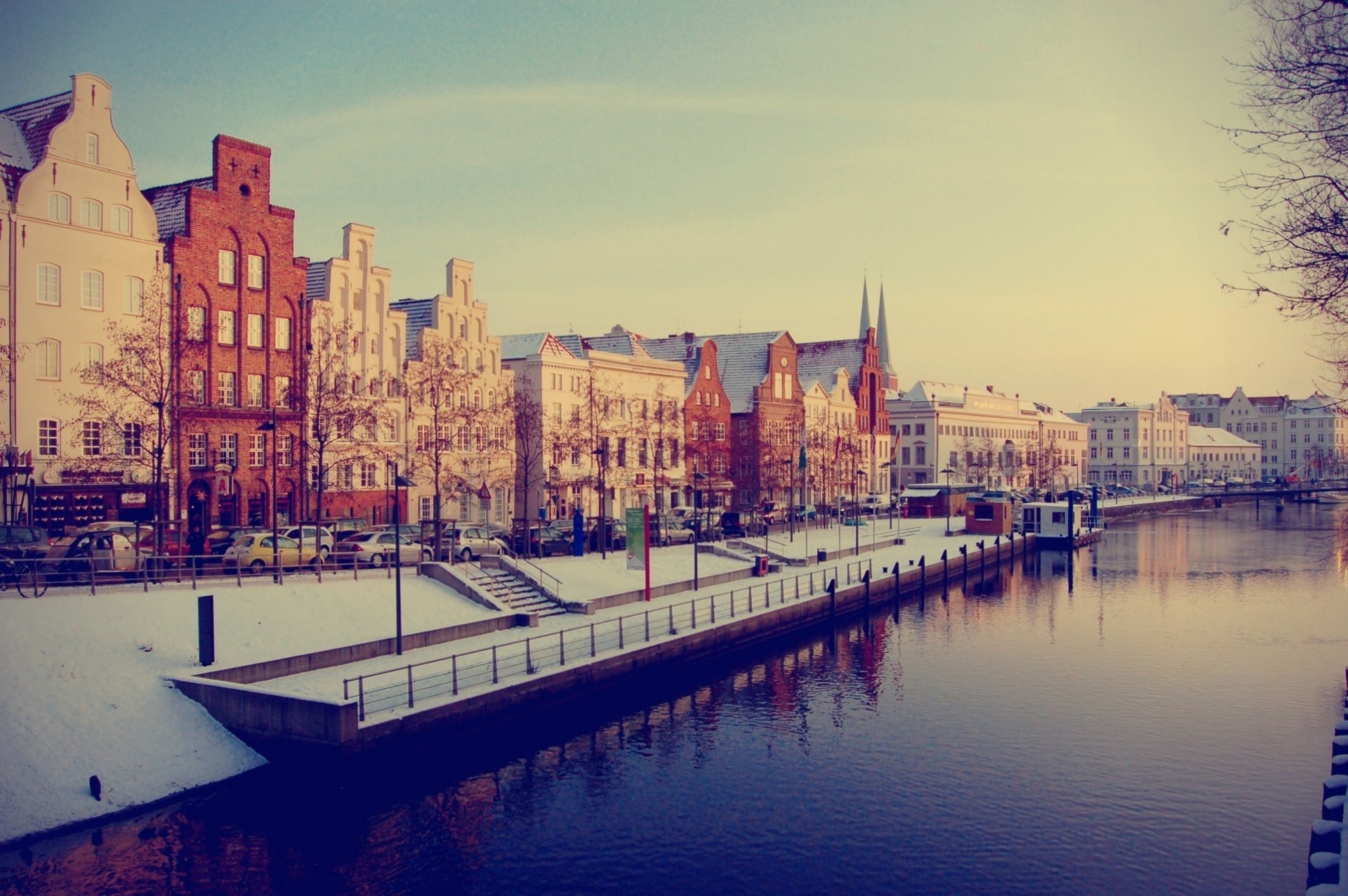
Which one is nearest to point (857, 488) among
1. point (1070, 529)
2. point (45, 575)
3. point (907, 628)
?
point (1070, 529)

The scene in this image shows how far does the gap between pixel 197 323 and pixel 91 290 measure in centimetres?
490

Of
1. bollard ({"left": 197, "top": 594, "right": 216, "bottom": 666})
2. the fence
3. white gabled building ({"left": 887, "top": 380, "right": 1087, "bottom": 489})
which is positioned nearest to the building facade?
the fence

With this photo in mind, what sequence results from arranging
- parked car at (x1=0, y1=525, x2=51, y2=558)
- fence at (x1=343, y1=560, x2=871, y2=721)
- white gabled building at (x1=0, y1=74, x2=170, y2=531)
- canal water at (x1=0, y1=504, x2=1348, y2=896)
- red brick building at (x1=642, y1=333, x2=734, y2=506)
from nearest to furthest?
canal water at (x1=0, y1=504, x2=1348, y2=896), fence at (x1=343, y1=560, x2=871, y2=721), parked car at (x1=0, y1=525, x2=51, y2=558), white gabled building at (x1=0, y1=74, x2=170, y2=531), red brick building at (x1=642, y1=333, x2=734, y2=506)

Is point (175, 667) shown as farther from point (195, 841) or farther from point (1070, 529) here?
point (1070, 529)

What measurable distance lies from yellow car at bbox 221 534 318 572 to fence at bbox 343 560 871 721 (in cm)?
1053

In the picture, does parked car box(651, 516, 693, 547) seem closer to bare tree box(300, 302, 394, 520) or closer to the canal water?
bare tree box(300, 302, 394, 520)

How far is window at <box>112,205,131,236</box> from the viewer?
1927 inches

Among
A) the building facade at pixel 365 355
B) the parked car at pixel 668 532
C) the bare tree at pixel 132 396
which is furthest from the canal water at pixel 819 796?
the building facade at pixel 365 355

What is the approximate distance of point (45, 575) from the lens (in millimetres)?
31156

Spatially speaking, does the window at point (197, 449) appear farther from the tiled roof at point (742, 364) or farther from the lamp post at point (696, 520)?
the tiled roof at point (742, 364)

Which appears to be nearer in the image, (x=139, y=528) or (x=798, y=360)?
(x=139, y=528)

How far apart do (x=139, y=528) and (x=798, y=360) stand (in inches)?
3393

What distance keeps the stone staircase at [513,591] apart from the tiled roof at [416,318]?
93.2ft

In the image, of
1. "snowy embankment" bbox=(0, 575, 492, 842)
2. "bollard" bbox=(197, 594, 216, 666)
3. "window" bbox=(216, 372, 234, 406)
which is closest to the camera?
"snowy embankment" bbox=(0, 575, 492, 842)
